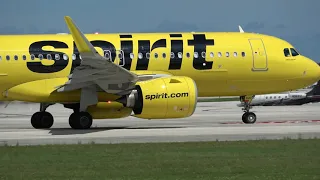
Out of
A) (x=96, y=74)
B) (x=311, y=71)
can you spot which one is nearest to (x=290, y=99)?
(x=311, y=71)

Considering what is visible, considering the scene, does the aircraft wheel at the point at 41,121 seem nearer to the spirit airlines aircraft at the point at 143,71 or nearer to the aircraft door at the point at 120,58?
the spirit airlines aircraft at the point at 143,71

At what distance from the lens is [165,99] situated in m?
25.2

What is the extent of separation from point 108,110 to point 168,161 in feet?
38.0

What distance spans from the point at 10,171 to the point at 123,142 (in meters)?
6.63

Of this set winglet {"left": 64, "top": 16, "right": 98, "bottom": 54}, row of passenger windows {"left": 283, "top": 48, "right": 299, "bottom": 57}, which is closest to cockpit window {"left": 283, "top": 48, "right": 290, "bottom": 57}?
row of passenger windows {"left": 283, "top": 48, "right": 299, "bottom": 57}

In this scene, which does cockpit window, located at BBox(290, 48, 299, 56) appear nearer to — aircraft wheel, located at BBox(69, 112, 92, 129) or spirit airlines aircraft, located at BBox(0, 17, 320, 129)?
spirit airlines aircraft, located at BBox(0, 17, 320, 129)

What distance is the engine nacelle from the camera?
2520cm

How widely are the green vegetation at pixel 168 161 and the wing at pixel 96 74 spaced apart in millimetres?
5015

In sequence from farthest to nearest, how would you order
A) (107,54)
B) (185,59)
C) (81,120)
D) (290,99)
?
(290,99)
(185,59)
(107,54)
(81,120)

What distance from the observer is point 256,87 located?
30.0 metres

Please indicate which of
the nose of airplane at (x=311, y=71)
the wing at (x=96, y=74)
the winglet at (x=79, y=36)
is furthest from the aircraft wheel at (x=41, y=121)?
the nose of airplane at (x=311, y=71)

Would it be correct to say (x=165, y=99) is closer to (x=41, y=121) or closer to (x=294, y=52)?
(x=41, y=121)

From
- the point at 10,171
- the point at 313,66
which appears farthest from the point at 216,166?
the point at 313,66

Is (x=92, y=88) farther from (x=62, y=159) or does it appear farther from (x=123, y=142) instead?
(x=62, y=159)
